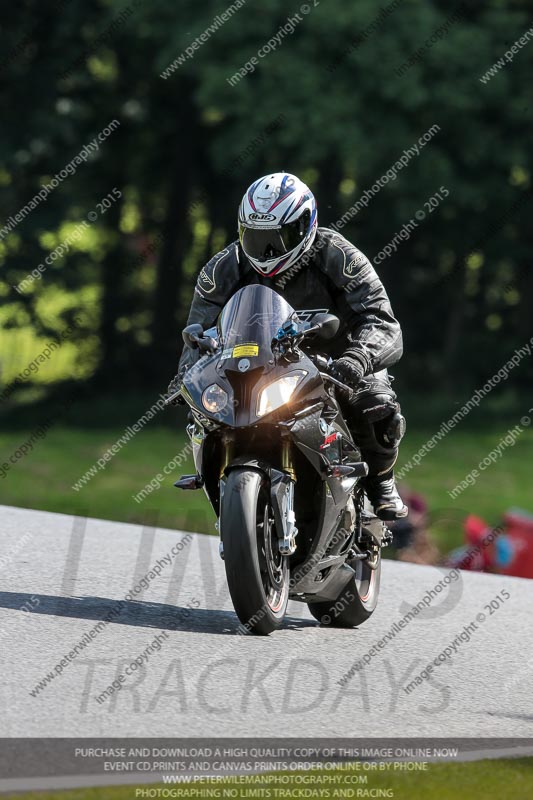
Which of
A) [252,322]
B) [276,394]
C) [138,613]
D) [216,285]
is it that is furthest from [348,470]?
[138,613]

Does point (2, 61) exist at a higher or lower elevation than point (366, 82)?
lower

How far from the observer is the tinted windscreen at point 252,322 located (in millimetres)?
6133

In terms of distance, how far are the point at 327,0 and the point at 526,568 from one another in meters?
12.1

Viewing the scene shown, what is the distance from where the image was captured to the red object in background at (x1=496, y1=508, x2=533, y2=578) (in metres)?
12.6

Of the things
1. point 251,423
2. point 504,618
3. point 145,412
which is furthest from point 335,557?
→ point 145,412

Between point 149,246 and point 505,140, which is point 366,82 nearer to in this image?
point 505,140

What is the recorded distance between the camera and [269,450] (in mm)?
6223

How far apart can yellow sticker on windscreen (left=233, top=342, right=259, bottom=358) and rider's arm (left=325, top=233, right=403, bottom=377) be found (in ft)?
2.16

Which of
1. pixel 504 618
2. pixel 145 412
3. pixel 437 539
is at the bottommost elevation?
pixel 145 412

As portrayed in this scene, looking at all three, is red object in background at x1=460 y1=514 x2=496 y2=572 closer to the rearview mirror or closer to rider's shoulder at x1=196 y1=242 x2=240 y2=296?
rider's shoulder at x1=196 y1=242 x2=240 y2=296

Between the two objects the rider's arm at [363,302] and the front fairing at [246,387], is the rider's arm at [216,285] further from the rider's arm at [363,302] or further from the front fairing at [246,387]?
the front fairing at [246,387]

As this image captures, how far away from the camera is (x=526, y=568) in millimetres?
12602

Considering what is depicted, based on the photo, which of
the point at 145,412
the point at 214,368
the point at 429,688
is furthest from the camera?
the point at 145,412

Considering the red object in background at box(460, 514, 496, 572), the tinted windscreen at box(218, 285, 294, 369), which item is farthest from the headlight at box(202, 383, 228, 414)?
the red object in background at box(460, 514, 496, 572)
